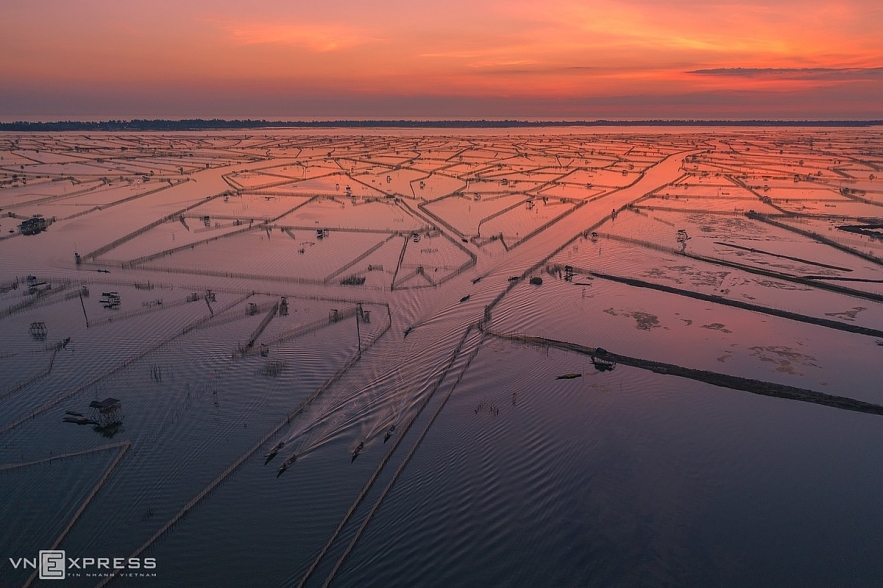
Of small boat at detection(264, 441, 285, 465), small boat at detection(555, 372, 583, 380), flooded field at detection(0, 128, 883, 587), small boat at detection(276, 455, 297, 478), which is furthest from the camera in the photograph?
small boat at detection(555, 372, 583, 380)

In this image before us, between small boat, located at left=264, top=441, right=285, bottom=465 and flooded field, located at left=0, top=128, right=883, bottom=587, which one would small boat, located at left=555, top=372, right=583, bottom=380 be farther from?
small boat, located at left=264, top=441, right=285, bottom=465

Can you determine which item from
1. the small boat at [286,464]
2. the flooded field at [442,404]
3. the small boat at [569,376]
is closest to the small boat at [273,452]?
the flooded field at [442,404]

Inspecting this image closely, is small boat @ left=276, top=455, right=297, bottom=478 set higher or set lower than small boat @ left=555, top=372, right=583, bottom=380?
higher

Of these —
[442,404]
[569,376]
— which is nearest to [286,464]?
[442,404]

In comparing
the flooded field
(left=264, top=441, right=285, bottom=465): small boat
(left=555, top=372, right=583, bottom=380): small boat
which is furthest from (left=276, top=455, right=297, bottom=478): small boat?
(left=555, top=372, right=583, bottom=380): small boat

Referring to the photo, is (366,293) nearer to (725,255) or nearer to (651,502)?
(651,502)

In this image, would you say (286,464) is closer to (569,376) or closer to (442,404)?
(442,404)

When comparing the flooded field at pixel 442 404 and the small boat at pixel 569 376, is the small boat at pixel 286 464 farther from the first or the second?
the small boat at pixel 569 376

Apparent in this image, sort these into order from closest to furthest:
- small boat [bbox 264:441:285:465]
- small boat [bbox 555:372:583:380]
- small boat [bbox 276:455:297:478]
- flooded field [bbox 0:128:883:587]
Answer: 1. flooded field [bbox 0:128:883:587]
2. small boat [bbox 276:455:297:478]
3. small boat [bbox 264:441:285:465]
4. small boat [bbox 555:372:583:380]
